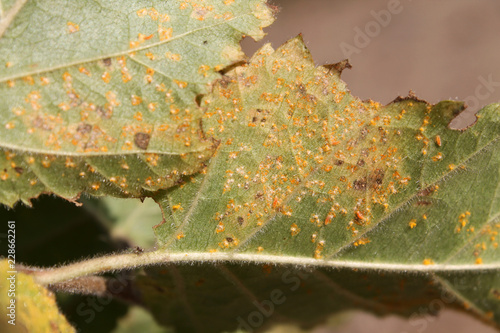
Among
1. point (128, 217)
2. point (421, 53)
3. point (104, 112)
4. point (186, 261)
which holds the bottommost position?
point (128, 217)

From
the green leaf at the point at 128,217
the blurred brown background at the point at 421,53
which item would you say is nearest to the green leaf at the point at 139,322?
the green leaf at the point at 128,217

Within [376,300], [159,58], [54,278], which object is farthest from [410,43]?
[54,278]

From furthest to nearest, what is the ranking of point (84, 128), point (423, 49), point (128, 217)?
point (423, 49) → point (128, 217) → point (84, 128)

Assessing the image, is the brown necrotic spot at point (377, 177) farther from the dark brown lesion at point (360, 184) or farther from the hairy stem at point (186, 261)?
the hairy stem at point (186, 261)

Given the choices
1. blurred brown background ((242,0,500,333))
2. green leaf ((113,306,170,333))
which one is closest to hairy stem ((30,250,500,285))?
green leaf ((113,306,170,333))

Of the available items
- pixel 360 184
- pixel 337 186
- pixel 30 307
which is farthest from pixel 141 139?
pixel 360 184

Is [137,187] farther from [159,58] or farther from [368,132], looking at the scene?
[368,132]

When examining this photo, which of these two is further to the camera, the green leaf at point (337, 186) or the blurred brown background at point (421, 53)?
the blurred brown background at point (421, 53)

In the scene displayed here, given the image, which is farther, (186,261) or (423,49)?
(423,49)

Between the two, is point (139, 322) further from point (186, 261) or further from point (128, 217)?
point (186, 261)
